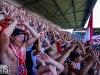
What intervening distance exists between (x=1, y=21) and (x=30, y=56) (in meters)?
1.17

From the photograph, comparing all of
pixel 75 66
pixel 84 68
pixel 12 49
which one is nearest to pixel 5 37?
pixel 12 49

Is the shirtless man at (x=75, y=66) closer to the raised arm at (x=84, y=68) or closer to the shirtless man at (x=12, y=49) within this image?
the raised arm at (x=84, y=68)

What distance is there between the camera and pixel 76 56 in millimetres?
3572

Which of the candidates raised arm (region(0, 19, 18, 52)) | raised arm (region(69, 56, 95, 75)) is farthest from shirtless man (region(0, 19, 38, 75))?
raised arm (region(69, 56, 95, 75))

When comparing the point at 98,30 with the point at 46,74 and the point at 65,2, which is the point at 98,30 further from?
the point at 46,74

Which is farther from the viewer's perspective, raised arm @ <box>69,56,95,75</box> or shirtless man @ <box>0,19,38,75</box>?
raised arm @ <box>69,56,95,75</box>

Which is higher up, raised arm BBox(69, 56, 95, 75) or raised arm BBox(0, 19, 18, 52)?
raised arm BBox(0, 19, 18, 52)

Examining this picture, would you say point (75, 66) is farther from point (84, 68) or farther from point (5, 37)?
point (5, 37)

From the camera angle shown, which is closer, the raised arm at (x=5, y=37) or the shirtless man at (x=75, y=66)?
the raised arm at (x=5, y=37)

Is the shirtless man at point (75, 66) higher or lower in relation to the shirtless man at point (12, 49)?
lower

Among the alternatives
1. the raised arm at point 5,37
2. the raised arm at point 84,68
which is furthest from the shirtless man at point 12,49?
the raised arm at point 84,68

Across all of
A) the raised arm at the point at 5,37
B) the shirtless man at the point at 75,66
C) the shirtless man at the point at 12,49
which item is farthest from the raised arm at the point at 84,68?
the raised arm at the point at 5,37

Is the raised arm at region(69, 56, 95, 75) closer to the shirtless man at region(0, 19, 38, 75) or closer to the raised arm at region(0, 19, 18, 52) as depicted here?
the shirtless man at region(0, 19, 38, 75)

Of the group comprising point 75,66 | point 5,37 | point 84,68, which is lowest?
point 75,66
